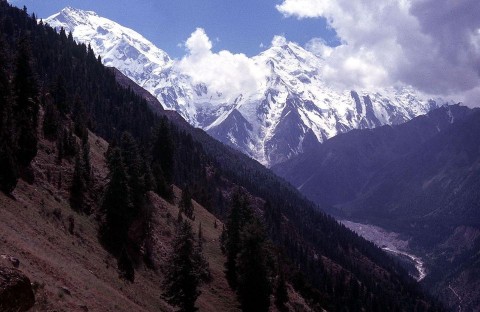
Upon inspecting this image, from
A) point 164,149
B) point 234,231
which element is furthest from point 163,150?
point 234,231

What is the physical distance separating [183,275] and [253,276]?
44.9ft

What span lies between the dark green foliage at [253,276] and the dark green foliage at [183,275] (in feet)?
34.5

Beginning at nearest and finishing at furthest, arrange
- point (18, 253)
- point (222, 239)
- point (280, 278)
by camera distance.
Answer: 1. point (18, 253)
2. point (280, 278)
3. point (222, 239)

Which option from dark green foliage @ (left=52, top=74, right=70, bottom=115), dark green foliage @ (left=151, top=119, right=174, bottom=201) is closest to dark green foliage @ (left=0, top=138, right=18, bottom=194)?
dark green foliage @ (left=52, top=74, right=70, bottom=115)

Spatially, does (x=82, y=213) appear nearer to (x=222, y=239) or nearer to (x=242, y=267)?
(x=242, y=267)

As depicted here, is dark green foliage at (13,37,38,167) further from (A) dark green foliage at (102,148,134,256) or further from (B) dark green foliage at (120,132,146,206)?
(B) dark green foliage at (120,132,146,206)

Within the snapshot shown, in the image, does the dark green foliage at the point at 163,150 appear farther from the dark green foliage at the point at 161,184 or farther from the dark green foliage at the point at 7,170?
the dark green foliage at the point at 7,170

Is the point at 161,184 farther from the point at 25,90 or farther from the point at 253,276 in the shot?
the point at 253,276

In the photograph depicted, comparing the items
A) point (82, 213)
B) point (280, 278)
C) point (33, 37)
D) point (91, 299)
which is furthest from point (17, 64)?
point (33, 37)

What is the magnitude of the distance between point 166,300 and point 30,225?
20.5 metres

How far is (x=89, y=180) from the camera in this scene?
6812 cm

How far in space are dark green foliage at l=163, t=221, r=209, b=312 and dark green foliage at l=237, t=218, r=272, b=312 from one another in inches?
414

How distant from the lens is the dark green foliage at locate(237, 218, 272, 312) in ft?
209

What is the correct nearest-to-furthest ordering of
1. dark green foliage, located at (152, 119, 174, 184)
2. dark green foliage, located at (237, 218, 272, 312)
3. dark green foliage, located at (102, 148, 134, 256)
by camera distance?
dark green foliage, located at (102, 148, 134, 256), dark green foliage, located at (237, 218, 272, 312), dark green foliage, located at (152, 119, 174, 184)
